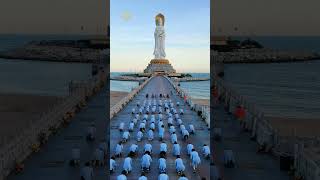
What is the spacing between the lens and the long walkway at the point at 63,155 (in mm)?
8598

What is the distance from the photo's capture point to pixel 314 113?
22500 millimetres

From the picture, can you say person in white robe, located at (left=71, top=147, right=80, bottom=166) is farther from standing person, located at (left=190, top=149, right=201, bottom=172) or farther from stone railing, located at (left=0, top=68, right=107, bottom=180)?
standing person, located at (left=190, top=149, right=201, bottom=172)

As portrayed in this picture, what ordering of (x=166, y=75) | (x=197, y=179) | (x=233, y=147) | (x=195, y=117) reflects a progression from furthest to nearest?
(x=166, y=75) → (x=195, y=117) → (x=233, y=147) → (x=197, y=179)

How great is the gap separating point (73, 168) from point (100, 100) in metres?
13.6

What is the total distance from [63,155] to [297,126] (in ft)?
35.6

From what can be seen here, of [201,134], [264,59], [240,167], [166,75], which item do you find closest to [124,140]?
[201,134]

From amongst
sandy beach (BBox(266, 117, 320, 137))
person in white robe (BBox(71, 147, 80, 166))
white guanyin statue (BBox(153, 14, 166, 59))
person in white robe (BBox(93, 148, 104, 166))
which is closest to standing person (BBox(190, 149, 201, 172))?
person in white robe (BBox(93, 148, 104, 166))

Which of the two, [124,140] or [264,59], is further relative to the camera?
[264,59]

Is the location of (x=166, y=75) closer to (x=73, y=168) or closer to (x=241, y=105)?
(x=241, y=105)

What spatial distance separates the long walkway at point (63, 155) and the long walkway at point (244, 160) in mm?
2584

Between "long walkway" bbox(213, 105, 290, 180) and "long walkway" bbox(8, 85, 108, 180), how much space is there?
2584 millimetres

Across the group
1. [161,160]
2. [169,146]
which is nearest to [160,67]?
[169,146]

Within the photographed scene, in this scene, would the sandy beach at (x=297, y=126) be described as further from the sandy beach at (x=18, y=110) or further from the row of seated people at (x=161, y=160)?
the sandy beach at (x=18, y=110)

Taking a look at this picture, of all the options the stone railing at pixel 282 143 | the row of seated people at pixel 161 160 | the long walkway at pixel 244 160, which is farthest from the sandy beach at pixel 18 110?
the stone railing at pixel 282 143
